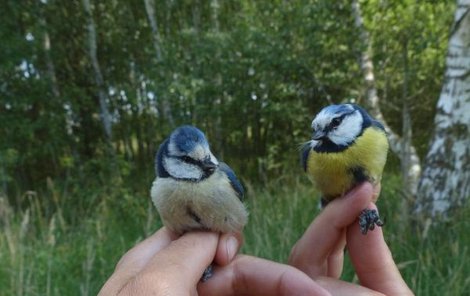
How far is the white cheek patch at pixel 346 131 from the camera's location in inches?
63.1

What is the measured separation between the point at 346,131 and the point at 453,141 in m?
1.74

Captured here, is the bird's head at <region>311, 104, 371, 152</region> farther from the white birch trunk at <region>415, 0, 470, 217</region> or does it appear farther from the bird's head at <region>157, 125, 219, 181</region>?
the white birch trunk at <region>415, 0, 470, 217</region>

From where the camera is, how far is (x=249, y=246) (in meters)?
2.76

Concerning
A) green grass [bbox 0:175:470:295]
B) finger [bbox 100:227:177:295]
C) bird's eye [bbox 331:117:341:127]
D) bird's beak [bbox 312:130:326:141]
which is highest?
bird's eye [bbox 331:117:341:127]

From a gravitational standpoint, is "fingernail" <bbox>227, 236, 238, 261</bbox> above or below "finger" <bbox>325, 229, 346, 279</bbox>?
above

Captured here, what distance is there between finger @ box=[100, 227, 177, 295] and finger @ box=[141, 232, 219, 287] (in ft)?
0.26

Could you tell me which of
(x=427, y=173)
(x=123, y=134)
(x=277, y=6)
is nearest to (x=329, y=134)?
(x=427, y=173)

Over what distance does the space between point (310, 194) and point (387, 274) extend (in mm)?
2609

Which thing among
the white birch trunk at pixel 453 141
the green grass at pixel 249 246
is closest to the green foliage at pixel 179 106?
the green grass at pixel 249 246

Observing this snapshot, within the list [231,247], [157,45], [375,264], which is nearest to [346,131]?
[375,264]

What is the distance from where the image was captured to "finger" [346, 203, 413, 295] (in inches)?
55.4

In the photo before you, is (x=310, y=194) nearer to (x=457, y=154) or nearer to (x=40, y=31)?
(x=457, y=154)

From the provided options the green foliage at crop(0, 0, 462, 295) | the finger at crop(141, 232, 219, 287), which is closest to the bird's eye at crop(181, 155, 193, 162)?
the finger at crop(141, 232, 219, 287)

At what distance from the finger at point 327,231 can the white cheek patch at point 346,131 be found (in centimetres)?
18
